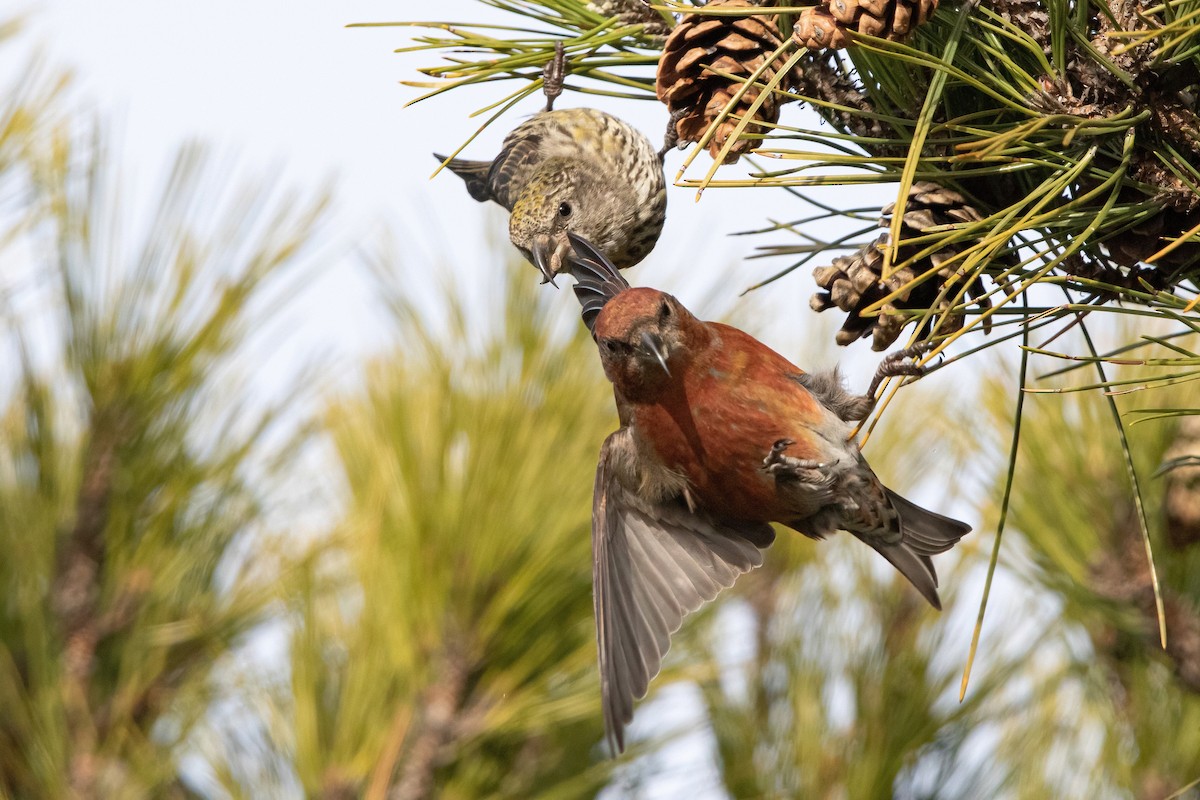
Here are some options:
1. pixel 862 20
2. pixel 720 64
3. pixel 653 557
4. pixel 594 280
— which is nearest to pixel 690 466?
pixel 653 557

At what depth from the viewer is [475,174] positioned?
12.6 feet

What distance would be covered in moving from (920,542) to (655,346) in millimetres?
956

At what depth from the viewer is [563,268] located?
10.8 ft

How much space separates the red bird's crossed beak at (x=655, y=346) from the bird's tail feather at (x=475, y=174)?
58.9 inches

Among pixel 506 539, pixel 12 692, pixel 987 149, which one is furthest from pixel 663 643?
pixel 12 692

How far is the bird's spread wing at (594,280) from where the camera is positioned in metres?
2.64

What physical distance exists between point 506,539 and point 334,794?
756 mm

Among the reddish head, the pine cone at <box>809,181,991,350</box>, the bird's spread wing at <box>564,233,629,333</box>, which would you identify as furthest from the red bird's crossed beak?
the pine cone at <box>809,181,991,350</box>

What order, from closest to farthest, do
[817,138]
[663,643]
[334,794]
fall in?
[817,138] < [663,643] < [334,794]

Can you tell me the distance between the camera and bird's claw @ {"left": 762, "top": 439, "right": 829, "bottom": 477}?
8.25 ft

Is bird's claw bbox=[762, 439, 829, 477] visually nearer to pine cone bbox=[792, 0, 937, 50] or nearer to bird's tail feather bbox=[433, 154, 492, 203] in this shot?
pine cone bbox=[792, 0, 937, 50]

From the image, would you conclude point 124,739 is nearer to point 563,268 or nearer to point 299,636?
point 299,636

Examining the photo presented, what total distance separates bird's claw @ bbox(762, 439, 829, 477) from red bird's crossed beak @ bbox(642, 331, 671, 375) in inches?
11.2

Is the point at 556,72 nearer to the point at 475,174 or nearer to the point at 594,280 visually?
the point at 594,280
